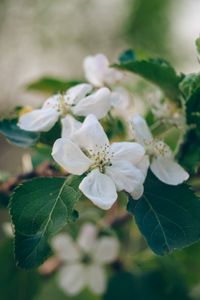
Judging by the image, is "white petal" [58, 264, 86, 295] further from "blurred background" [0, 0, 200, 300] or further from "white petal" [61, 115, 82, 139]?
"blurred background" [0, 0, 200, 300]

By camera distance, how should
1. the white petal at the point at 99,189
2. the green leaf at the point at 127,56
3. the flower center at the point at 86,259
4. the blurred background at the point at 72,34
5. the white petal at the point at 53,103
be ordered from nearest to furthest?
the white petal at the point at 99,189 → the white petal at the point at 53,103 → the green leaf at the point at 127,56 → the flower center at the point at 86,259 → the blurred background at the point at 72,34

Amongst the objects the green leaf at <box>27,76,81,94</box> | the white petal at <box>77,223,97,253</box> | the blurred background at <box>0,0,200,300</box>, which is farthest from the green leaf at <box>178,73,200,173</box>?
the blurred background at <box>0,0,200,300</box>

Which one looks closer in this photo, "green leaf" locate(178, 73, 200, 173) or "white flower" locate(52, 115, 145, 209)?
"white flower" locate(52, 115, 145, 209)

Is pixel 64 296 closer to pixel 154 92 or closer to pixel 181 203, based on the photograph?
pixel 154 92

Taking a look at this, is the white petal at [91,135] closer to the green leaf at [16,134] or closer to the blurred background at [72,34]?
the green leaf at [16,134]

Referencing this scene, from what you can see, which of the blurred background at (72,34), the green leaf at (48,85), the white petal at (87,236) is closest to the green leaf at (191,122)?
the green leaf at (48,85)

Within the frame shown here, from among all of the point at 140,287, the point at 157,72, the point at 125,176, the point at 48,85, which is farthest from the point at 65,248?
the point at 125,176
